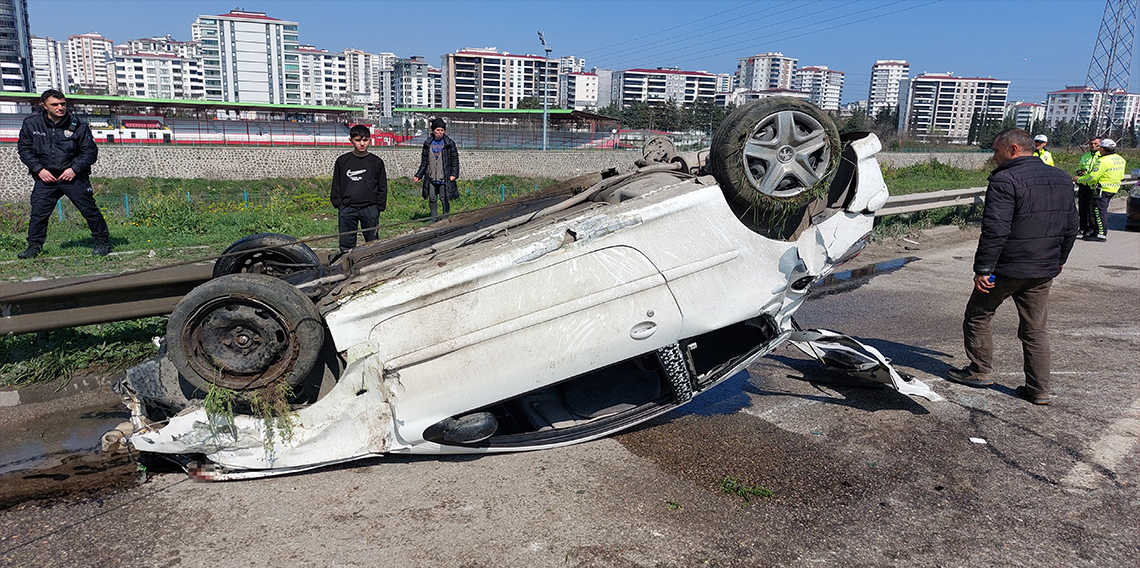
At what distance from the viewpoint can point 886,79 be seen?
190 metres

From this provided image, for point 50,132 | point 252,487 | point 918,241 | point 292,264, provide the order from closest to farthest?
1. point 252,487
2. point 292,264
3. point 50,132
4. point 918,241

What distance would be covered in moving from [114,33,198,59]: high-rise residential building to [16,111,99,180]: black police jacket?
18811cm

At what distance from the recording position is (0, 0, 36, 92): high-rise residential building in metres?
105

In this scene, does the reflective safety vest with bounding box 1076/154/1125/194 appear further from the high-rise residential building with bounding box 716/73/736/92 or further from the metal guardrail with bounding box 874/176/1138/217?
the high-rise residential building with bounding box 716/73/736/92

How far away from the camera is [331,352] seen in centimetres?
350

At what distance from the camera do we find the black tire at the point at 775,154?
3.78 m

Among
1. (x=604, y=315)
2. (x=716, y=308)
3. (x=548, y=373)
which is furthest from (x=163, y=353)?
(x=716, y=308)

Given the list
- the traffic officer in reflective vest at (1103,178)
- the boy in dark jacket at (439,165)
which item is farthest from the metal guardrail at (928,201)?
the boy in dark jacket at (439,165)

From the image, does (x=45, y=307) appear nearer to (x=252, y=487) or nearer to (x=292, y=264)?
(x=292, y=264)

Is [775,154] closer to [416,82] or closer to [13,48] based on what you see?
[13,48]

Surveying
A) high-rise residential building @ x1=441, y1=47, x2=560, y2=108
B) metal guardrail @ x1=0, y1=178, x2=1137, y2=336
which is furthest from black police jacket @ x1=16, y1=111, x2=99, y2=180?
high-rise residential building @ x1=441, y1=47, x2=560, y2=108

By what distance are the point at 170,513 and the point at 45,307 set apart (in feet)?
7.17

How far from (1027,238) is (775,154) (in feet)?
6.88

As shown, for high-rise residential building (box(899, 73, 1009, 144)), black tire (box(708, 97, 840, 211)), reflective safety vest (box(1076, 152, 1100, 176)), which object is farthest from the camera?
high-rise residential building (box(899, 73, 1009, 144))
